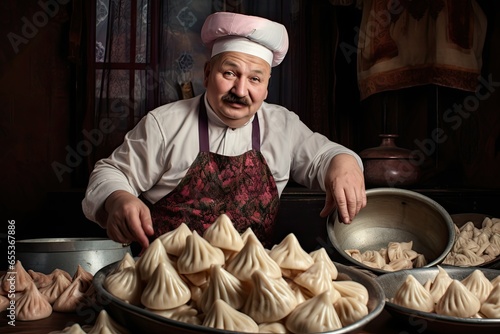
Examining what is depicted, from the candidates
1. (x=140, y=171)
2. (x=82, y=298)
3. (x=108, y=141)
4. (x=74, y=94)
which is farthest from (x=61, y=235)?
(x=82, y=298)

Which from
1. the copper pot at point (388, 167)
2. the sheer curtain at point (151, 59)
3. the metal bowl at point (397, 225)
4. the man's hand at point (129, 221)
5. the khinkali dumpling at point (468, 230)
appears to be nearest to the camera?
the man's hand at point (129, 221)

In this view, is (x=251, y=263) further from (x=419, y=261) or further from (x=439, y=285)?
(x=419, y=261)

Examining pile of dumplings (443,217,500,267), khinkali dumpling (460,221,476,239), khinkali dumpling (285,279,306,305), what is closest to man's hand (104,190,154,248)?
khinkali dumpling (285,279,306,305)

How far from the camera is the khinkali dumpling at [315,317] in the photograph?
0.79 metres

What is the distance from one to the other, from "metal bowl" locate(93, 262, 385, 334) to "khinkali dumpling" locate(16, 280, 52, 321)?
0.16 meters

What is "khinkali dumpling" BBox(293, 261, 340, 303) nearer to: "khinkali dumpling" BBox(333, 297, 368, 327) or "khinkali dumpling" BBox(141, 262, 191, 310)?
"khinkali dumpling" BBox(333, 297, 368, 327)

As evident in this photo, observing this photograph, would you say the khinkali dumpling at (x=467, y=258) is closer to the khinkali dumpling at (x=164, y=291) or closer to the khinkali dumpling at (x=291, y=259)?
the khinkali dumpling at (x=291, y=259)

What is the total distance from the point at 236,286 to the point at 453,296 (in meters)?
0.44

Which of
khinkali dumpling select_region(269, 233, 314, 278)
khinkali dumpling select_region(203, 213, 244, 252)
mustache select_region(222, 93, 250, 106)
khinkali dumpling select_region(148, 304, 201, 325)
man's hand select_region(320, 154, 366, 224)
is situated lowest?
khinkali dumpling select_region(148, 304, 201, 325)

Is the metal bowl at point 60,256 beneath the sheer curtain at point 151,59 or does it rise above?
beneath

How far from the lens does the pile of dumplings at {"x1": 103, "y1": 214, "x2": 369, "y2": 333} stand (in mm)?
812

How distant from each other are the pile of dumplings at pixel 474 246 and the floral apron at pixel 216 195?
30.8 inches

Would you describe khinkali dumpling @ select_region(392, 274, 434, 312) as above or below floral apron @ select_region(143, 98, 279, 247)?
below

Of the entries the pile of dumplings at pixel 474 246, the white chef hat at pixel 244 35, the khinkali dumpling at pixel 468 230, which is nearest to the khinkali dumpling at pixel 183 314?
the white chef hat at pixel 244 35
